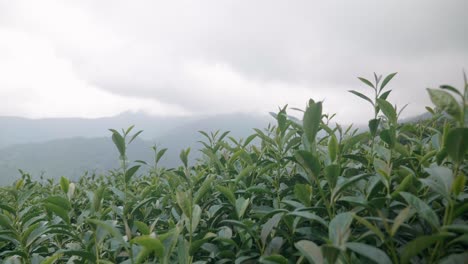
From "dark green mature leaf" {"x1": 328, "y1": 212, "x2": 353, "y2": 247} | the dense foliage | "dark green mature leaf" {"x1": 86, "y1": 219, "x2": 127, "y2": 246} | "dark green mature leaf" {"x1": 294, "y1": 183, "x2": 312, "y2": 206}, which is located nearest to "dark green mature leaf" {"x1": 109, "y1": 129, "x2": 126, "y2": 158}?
the dense foliage

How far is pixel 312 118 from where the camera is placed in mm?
1226

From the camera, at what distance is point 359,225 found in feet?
4.18

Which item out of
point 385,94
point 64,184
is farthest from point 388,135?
point 64,184

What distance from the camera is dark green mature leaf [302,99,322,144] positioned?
1.19 metres

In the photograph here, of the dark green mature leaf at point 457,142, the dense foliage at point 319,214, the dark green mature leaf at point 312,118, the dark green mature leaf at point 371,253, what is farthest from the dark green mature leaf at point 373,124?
the dark green mature leaf at point 371,253

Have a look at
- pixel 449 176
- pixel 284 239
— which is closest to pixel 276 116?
pixel 284 239

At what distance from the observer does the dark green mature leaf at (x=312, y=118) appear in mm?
1192

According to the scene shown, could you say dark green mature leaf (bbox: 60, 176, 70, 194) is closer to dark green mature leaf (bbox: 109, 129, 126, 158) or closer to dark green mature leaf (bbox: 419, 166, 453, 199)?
dark green mature leaf (bbox: 109, 129, 126, 158)

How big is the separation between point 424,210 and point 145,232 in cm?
99

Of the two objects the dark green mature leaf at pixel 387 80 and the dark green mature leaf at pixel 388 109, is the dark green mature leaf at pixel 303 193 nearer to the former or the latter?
the dark green mature leaf at pixel 388 109

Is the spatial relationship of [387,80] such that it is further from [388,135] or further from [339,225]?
[339,225]

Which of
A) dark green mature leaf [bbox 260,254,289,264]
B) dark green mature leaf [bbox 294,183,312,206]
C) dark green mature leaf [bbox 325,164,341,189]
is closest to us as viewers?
dark green mature leaf [bbox 260,254,289,264]

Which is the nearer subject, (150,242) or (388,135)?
(150,242)

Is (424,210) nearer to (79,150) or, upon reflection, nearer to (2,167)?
(2,167)
